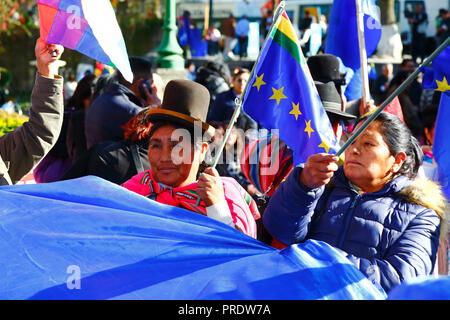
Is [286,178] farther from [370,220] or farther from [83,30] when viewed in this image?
[83,30]

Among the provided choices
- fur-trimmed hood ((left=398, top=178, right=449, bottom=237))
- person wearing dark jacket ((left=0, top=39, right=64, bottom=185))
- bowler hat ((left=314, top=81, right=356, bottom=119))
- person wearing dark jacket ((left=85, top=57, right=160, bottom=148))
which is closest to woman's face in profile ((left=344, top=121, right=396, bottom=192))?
fur-trimmed hood ((left=398, top=178, right=449, bottom=237))

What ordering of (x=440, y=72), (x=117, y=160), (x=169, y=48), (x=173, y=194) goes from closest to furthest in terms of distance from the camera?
(x=440, y=72)
(x=173, y=194)
(x=117, y=160)
(x=169, y=48)

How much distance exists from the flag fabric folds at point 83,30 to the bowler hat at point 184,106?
232mm

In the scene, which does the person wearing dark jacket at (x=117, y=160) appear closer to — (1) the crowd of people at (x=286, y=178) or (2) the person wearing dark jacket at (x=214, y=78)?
(1) the crowd of people at (x=286, y=178)

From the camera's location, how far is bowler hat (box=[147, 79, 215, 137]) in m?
3.49

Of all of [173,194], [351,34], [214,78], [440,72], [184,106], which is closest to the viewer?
[440,72]

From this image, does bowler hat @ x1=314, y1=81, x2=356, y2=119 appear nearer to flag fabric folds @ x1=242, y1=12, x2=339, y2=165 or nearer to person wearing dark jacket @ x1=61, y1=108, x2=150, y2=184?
flag fabric folds @ x1=242, y1=12, x2=339, y2=165

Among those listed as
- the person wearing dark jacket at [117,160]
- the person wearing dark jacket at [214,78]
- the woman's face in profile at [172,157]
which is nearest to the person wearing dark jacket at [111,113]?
the person wearing dark jacket at [117,160]

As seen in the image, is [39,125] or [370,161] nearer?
[370,161]

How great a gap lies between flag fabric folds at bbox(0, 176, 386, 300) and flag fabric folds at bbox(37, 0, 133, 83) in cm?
80

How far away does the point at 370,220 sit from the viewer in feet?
9.67

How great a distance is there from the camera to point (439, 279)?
2080 millimetres

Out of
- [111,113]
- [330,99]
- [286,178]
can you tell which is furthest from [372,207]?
[111,113]

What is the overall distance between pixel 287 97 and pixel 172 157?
2.29 ft
